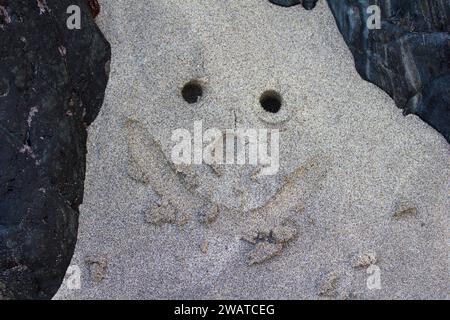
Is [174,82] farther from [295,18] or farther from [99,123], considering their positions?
[295,18]

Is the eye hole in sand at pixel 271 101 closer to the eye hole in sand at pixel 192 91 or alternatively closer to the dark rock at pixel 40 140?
the eye hole in sand at pixel 192 91

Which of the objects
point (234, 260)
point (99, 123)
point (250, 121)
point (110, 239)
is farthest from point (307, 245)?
point (99, 123)

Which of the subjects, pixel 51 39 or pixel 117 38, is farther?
pixel 117 38

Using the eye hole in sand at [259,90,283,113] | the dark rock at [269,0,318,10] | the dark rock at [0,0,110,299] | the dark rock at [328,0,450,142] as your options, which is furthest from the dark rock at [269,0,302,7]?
the dark rock at [0,0,110,299]

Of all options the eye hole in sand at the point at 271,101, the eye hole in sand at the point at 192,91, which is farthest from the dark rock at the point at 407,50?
the eye hole in sand at the point at 192,91

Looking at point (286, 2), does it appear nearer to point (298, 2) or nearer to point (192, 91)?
point (298, 2)

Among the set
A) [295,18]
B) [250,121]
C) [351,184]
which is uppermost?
[295,18]
